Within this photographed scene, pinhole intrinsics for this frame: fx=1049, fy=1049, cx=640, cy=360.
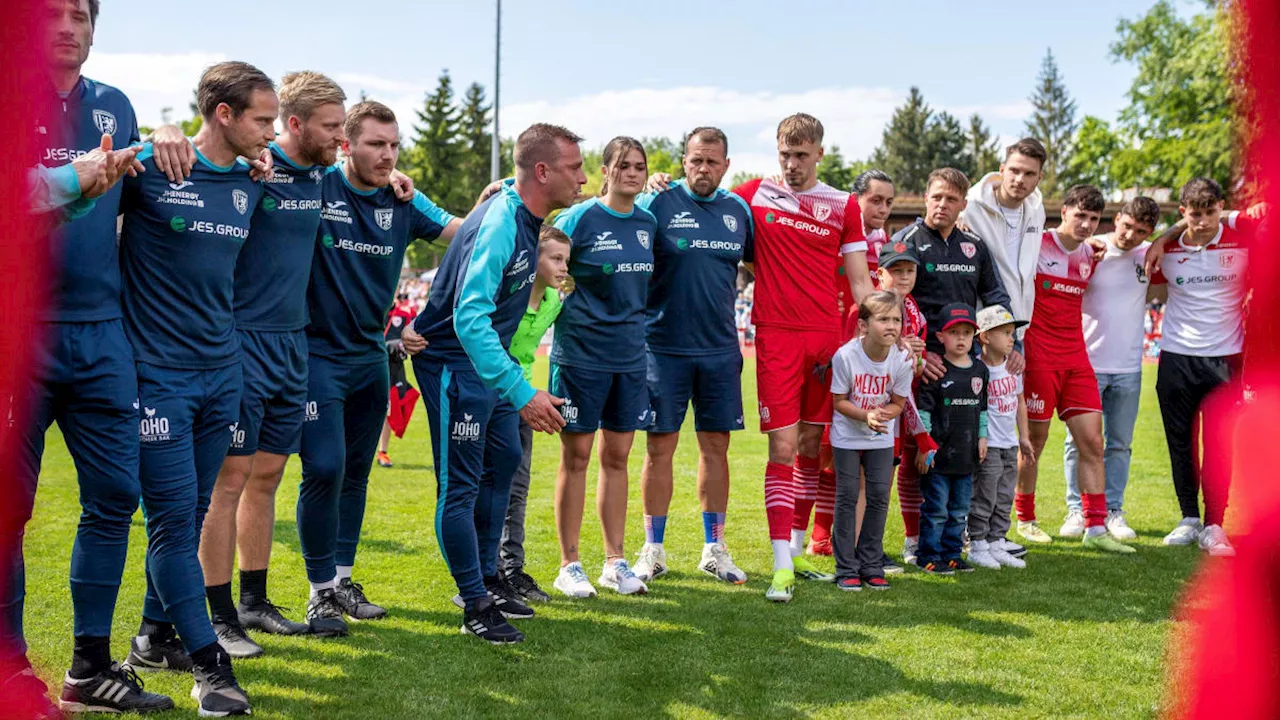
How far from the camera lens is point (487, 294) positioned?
4.79 meters

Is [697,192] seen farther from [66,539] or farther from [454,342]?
[66,539]

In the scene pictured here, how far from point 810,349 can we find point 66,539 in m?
5.28

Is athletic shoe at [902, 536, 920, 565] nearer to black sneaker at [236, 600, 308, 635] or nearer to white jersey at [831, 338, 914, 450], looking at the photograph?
white jersey at [831, 338, 914, 450]

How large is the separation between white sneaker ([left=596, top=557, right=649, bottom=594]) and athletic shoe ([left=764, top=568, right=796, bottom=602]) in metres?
0.73

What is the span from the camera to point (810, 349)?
21.5 ft

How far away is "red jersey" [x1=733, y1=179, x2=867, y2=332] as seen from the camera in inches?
257

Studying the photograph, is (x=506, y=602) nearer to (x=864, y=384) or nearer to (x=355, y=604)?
(x=355, y=604)

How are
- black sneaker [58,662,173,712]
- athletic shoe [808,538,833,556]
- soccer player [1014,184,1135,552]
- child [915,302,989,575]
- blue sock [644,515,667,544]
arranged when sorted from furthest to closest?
soccer player [1014,184,1135,552], athletic shoe [808,538,833,556], child [915,302,989,575], blue sock [644,515,667,544], black sneaker [58,662,173,712]

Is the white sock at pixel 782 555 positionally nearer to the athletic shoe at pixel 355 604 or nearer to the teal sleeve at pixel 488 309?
the teal sleeve at pixel 488 309

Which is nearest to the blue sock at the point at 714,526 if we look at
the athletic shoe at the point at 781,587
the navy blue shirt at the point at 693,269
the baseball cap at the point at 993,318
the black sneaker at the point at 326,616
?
the athletic shoe at the point at 781,587

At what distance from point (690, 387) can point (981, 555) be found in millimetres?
2337

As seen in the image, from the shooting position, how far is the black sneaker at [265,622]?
5.16m

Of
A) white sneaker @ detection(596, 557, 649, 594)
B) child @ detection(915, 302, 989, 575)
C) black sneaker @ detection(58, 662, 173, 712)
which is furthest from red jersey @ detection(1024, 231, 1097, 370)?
black sneaker @ detection(58, 662, 173, 712)

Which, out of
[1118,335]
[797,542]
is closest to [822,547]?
[797,542]
